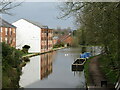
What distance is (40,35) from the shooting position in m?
22.0

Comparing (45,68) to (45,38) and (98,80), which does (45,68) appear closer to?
(98,80)

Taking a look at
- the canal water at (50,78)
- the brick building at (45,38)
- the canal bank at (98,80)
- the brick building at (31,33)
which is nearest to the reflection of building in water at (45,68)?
the canal water at (50,78)

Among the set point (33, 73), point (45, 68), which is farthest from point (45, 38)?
point (33, 73)

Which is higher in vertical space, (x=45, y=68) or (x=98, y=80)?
(x=98, y=80)

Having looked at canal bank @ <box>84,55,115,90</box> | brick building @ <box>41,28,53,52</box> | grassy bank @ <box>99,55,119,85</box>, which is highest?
brick building @ <box>41,28,53,52</box>

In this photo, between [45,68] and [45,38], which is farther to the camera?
[45,38]

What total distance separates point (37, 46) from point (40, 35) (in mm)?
1161

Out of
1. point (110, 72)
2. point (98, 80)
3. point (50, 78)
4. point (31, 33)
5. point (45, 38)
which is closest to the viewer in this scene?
point (110, 72)

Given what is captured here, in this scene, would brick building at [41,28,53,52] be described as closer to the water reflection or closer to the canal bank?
the water reflection

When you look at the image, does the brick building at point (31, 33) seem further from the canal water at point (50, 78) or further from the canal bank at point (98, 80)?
the canal bank at point (98, 80)

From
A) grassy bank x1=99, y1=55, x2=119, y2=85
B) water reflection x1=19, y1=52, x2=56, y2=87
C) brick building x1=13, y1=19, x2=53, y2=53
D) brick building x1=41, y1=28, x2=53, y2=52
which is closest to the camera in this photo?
grassy bank x1=99, y1=55, x2=119, y2=85

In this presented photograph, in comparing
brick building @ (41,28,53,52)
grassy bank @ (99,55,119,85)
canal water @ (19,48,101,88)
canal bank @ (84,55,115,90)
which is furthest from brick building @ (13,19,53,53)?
grassy bank @ (99,55,119,85)

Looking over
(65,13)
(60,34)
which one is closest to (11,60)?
(65,13)

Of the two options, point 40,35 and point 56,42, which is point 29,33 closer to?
point 40,35
